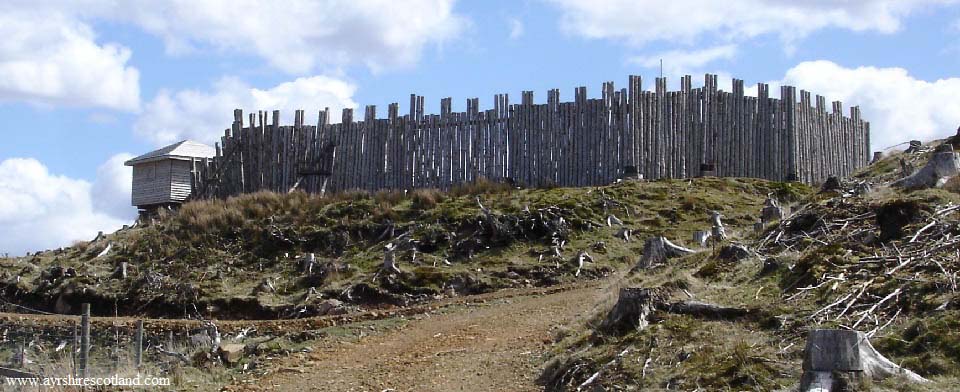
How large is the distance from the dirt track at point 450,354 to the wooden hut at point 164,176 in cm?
1509

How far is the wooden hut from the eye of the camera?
28.4m

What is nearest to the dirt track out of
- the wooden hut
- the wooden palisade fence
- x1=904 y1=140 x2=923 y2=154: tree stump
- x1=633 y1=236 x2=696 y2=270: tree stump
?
x1=633 y1=236 x2=696 y2=270: tree stump

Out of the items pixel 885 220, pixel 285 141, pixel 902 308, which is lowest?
pixel 902 308

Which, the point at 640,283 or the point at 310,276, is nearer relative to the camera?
the point at 640,283

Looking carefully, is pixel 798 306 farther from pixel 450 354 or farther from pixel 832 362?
pixel 450 354

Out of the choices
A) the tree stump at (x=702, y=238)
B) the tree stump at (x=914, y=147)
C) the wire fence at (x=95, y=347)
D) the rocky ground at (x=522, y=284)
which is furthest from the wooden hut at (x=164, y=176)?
the tree stump at (x=914, y=147)

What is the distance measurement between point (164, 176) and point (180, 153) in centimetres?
71

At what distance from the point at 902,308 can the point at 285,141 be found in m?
20.2

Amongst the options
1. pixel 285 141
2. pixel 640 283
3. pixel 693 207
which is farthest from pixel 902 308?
pixel 285 141

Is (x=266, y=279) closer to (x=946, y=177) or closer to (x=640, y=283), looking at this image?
(x=640, y=283)

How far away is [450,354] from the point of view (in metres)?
11.9

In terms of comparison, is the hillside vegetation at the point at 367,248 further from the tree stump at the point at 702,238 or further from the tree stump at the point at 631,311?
the tree stump at the point at 631,311

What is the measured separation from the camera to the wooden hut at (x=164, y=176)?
28438mm

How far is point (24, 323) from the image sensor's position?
18.3 m
